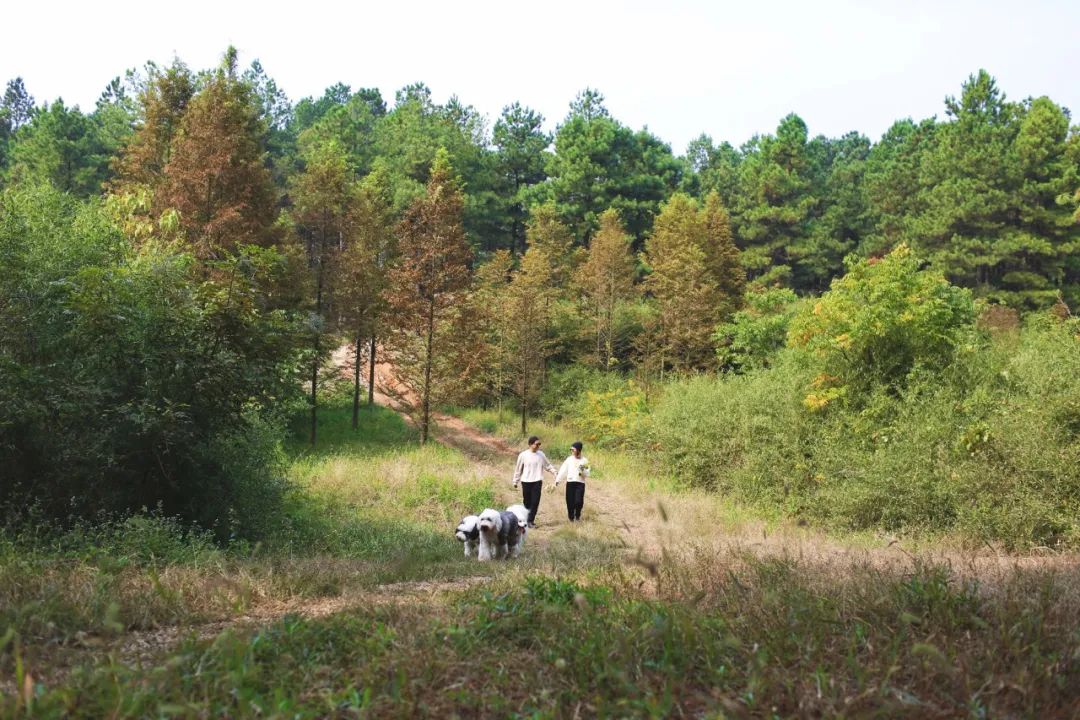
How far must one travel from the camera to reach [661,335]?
34.2 metres

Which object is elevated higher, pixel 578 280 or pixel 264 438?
pixel 578 280

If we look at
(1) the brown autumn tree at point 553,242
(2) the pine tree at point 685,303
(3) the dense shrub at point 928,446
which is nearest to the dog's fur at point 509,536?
(3) the dense shrub at point 928,446

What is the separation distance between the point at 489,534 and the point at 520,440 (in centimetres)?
2097

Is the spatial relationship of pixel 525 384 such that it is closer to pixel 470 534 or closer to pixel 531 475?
pixel 531 475

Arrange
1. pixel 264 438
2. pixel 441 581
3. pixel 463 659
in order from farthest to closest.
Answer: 1. pixel 264 438
2. pixel 441 581
3. pixel 463 659

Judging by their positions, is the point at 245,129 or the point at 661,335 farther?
the point at 661,335

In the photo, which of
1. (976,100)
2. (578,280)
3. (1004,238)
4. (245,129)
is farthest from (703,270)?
(245,129)

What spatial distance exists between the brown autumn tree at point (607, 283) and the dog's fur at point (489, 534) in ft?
87.2

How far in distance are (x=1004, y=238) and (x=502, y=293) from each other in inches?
921

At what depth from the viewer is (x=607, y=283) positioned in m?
36.5

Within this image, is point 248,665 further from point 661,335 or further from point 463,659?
point 661,335

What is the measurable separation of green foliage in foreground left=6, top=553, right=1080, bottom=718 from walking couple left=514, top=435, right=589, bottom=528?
852 cm

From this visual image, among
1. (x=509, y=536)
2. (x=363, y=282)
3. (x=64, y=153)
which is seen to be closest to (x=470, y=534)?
(x=509, y=536)

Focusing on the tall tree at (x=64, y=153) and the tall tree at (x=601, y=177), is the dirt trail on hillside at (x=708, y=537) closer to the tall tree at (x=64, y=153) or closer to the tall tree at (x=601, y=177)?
the tall tree at (x=601, y=177)
